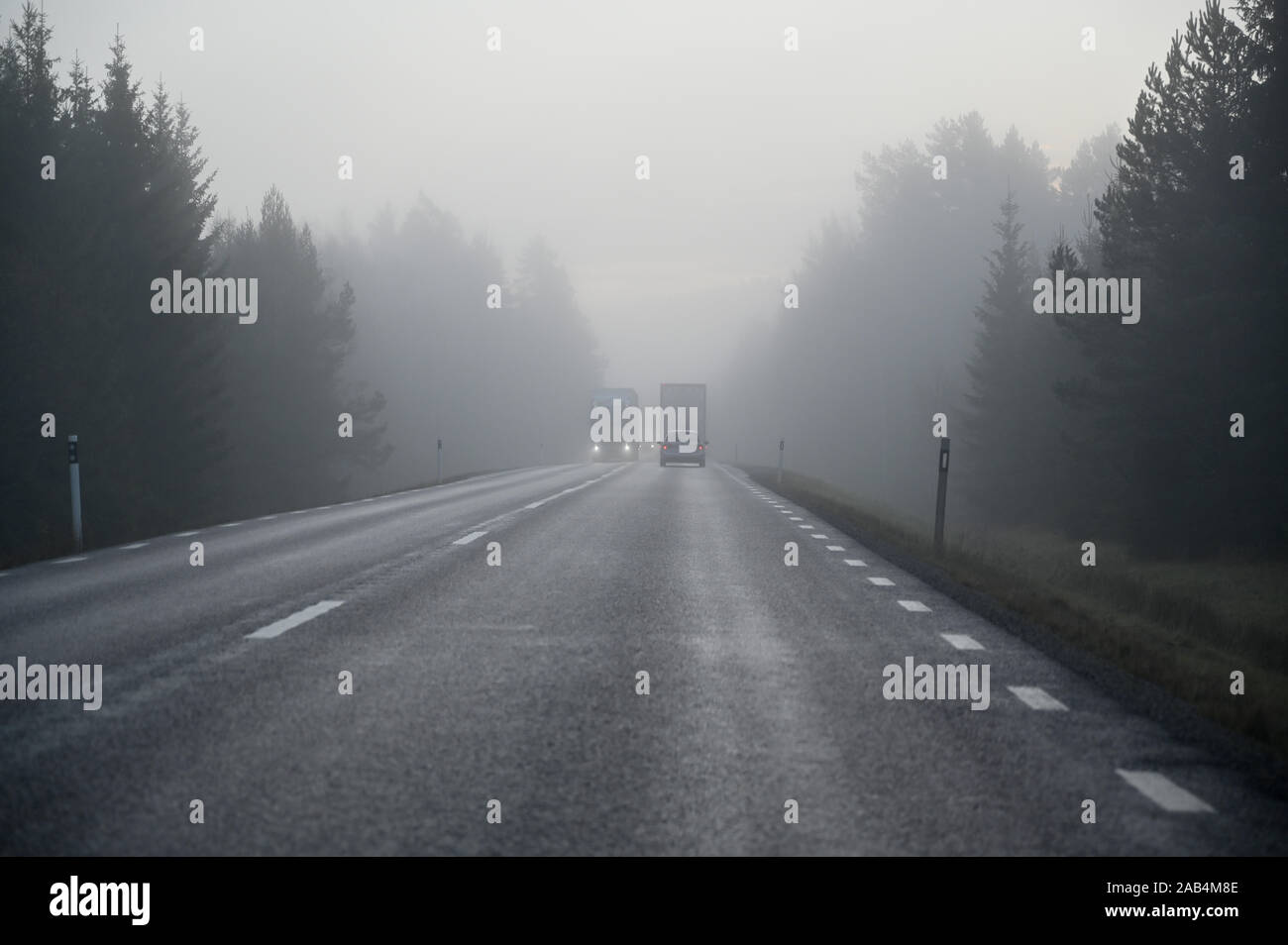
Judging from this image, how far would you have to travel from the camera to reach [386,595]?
9398mm

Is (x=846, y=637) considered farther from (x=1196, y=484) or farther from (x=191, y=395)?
(x=191, y=395)

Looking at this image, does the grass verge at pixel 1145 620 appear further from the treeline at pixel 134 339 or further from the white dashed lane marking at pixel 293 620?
the treeline at pixel 134 339

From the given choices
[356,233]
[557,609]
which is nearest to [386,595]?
[557,609]

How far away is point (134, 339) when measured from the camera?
118 ft

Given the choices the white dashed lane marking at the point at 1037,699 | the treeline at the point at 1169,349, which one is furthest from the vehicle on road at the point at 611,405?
the white dashed lane marking at the point at 1037,699

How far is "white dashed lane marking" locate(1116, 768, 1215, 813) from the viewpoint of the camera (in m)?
4.12

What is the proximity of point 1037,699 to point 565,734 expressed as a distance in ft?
8.82

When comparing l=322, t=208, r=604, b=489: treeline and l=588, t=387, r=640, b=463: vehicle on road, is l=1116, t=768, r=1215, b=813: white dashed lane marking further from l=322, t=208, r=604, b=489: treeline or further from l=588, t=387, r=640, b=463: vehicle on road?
l=322, t=208, r=604, b=489: treeline

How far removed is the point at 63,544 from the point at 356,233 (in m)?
94.4

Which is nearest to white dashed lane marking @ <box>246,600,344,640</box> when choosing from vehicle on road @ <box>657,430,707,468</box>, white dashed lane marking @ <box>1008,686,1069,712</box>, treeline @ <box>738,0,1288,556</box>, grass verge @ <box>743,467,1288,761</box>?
white dashed lane marking @ <box>1008,686,1069,712</box>

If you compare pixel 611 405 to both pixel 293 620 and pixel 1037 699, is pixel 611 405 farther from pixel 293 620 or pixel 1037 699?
pixel 1037 699

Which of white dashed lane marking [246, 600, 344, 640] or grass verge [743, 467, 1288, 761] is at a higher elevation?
white dashed lane marking [246, 600, 344, 640]

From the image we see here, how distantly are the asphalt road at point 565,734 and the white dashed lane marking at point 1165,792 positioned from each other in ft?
0.04

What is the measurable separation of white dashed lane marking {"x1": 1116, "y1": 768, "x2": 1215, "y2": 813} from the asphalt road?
0.01 metres
